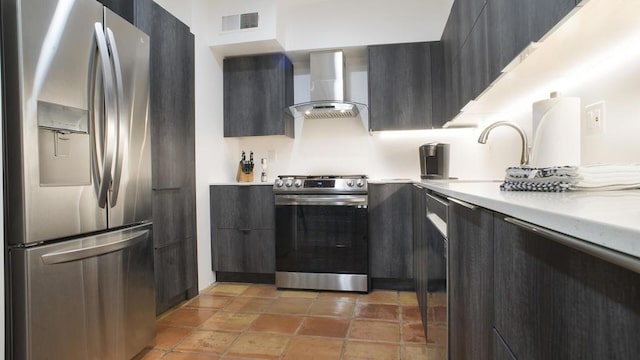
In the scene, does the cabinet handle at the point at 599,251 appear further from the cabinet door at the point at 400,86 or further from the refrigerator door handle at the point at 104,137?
the cabinet door at the point at 400,86

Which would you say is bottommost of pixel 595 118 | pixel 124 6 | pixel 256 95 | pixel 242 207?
pixel 242 207

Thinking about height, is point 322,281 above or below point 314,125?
below

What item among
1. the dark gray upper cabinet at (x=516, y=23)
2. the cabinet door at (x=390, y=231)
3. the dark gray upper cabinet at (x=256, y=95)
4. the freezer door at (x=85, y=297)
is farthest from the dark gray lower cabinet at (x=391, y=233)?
the freezer door at (x=85, y=297)

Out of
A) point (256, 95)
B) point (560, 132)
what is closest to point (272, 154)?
point (256, 95)

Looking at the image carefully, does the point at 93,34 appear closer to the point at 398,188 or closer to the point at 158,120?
the point at 158,120

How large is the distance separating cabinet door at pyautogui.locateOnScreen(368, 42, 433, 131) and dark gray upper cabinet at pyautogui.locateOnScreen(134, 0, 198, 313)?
163 cm

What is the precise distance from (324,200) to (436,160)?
0.99m

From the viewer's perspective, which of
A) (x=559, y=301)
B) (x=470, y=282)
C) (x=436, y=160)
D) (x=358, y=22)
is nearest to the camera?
(x=559, y=301)

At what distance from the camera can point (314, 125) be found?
11.5ft

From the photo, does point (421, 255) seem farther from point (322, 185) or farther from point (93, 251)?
point (93, 251)

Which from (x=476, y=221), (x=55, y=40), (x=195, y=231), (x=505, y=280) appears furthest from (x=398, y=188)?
(x=55, y=40)

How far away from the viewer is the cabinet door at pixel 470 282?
82 centimetres

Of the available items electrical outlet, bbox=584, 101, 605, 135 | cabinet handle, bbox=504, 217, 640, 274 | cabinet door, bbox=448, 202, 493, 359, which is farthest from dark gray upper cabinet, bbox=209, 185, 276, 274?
cabinet handle, bbox=504, 217, 640, 274

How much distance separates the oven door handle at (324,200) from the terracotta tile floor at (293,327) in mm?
771
